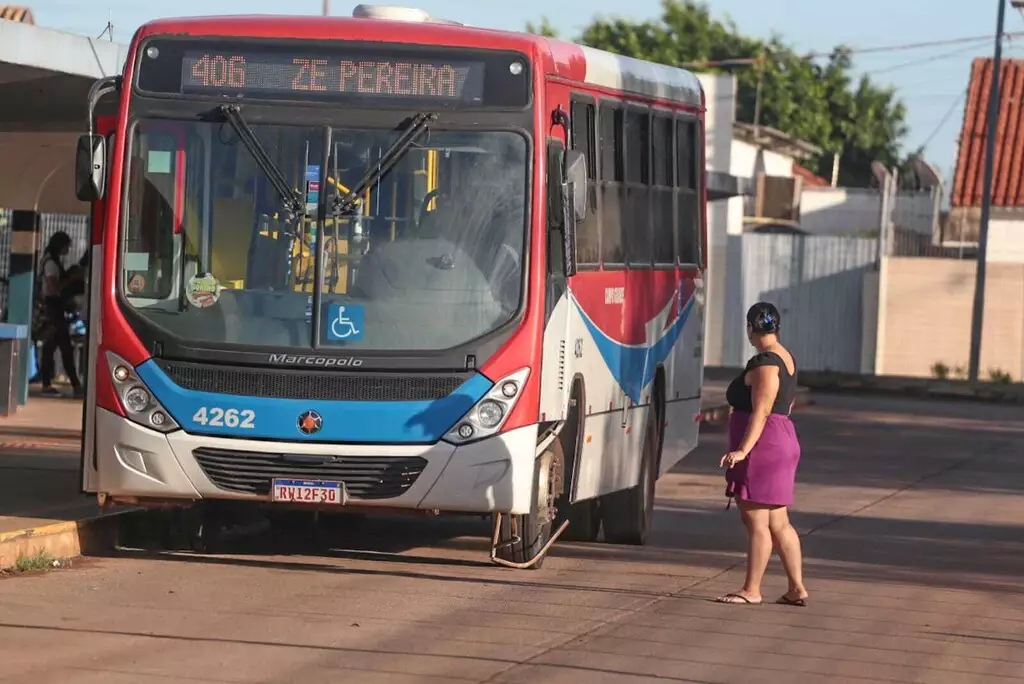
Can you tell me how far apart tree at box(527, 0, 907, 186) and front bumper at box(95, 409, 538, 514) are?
71835mm

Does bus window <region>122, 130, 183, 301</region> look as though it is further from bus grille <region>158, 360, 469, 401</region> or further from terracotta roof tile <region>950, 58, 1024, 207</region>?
terracotta roof tile <region>950, 58, 1024, 207</region>

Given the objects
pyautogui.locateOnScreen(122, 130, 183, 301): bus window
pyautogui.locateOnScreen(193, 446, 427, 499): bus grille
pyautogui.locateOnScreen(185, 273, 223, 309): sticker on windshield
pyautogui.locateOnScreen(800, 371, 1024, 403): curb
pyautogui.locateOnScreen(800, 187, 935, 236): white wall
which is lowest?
pyautogui.locateOnScreen(800, 371, 1024, 403): curb

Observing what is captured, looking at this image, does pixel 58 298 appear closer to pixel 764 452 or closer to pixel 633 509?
pixel 633 509

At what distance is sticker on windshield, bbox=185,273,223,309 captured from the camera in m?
11.6

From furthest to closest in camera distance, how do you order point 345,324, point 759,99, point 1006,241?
point 759,99 < point 1006,241 < point 345,324

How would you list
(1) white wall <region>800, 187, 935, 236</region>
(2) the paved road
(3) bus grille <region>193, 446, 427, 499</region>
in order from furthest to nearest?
1. (1) white wall <region>800, 187, 935, 236</region>
2. (3) bus grille <region>193, 446, 427, 499</region>
3. (2) the paved road

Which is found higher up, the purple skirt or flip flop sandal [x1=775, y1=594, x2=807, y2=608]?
the purple skirt

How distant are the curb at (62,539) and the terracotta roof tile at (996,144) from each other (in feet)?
115

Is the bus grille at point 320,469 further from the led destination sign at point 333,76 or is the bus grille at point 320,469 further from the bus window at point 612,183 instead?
the bus window at point 612,183

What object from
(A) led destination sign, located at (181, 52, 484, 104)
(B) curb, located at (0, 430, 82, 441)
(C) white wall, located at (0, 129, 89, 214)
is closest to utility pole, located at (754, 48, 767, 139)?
(C) white wall, located at (0, 129, 89, 214)

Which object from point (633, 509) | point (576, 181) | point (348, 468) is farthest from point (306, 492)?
point (633, 509)

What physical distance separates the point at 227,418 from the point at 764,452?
295 cm

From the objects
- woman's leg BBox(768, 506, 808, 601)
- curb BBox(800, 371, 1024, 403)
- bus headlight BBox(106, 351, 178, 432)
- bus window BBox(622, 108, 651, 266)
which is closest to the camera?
woman's leg BBox(768, 506, 808, 601)

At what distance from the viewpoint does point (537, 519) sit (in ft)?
39.6
